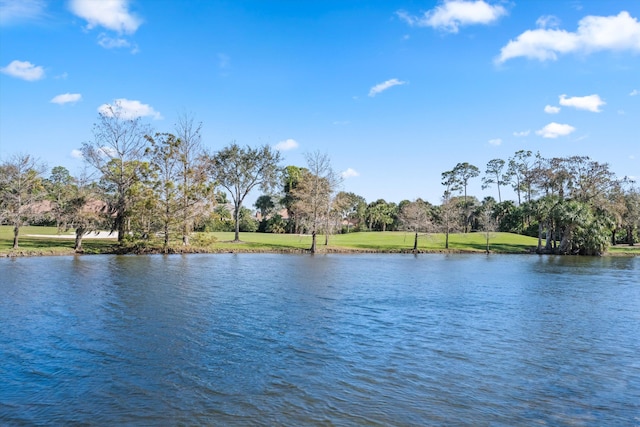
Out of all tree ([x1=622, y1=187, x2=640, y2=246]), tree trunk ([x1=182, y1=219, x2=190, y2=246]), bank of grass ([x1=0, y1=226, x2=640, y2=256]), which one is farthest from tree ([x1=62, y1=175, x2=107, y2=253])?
tree ([x1=622, y1=187, x2=640, y2=246])

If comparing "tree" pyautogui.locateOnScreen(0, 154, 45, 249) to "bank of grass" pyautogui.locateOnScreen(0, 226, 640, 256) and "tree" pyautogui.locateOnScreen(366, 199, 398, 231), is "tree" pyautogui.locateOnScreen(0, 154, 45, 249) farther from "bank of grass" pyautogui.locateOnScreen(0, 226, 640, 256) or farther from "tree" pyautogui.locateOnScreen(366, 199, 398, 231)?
"tree" pyautogui.locateOnScreen(366, 199, 398, 231)

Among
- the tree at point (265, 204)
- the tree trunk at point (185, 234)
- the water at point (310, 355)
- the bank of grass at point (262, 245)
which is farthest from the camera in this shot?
the tree at point (265, 204)

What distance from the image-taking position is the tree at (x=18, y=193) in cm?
3403

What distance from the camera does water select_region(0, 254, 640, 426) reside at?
297 inches

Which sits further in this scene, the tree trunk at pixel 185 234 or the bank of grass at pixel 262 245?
the tree trunk at pixel 185 234

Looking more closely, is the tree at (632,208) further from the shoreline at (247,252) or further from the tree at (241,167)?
the tree at (241,167)

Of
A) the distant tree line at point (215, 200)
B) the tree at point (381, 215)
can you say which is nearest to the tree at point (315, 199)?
the distant tree line at point (215, 200)

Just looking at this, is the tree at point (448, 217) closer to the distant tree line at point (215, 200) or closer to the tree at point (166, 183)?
the distant tree line at point (215, 200)

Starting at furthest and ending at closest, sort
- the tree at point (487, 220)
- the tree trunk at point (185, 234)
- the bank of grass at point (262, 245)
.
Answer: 1. the tree at point (487, 220)
2. the tree trunk at point (185, 234)
3. the bank of grass at point (262, 245)

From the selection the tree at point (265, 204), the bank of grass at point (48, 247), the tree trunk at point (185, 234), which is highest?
the tree at point (265, 204)

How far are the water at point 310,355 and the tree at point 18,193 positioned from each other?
51.6 ft

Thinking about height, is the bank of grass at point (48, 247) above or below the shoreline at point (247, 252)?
above

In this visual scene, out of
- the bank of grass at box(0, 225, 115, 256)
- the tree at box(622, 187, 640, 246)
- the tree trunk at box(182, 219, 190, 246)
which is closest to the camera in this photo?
the bank of grass at box(0, 225, 115, 256)

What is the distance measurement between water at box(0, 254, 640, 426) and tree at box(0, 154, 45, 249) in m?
15.7
